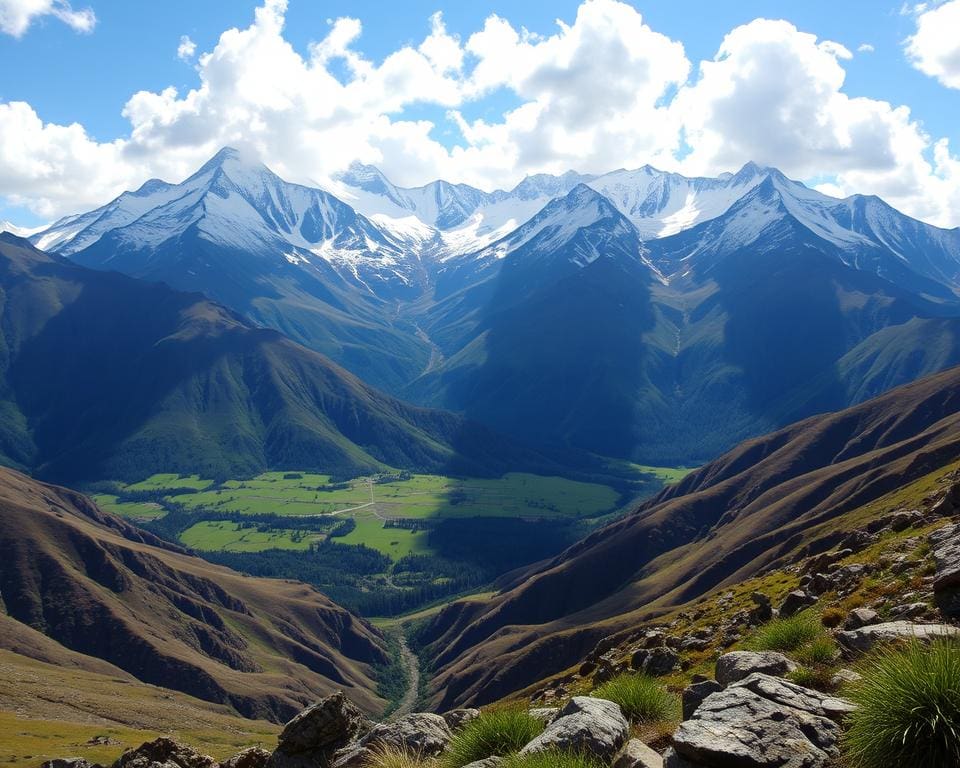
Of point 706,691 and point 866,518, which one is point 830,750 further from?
point 866,518

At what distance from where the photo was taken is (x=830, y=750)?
1389 cm

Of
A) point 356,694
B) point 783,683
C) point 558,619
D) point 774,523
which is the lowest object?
point 356,694

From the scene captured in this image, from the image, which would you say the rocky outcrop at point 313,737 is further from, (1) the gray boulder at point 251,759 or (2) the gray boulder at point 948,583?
(2) the gray boulder at point 948,583

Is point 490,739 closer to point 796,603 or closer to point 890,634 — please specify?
point 890,634

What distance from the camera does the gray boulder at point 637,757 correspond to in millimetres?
14727

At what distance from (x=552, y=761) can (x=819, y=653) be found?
949 cm

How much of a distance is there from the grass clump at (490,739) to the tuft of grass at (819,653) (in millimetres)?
7620

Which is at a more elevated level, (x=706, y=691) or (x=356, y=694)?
(x=706, y=691)

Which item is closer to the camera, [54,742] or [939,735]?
[939,735]

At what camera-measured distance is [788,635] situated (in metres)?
22.8

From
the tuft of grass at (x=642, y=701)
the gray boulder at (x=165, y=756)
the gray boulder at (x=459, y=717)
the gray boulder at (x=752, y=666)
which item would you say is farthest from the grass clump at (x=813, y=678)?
the gray boulder at (x=165, y=756)

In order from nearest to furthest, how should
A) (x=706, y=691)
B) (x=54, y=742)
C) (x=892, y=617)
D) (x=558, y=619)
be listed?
(x=706, y=691)
(x=892, y=617)
(x=54, y=742)
(x=558, y=619)

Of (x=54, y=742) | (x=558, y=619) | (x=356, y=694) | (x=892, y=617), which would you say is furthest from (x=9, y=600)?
(x=892, y=617)

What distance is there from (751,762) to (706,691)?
5.64m
